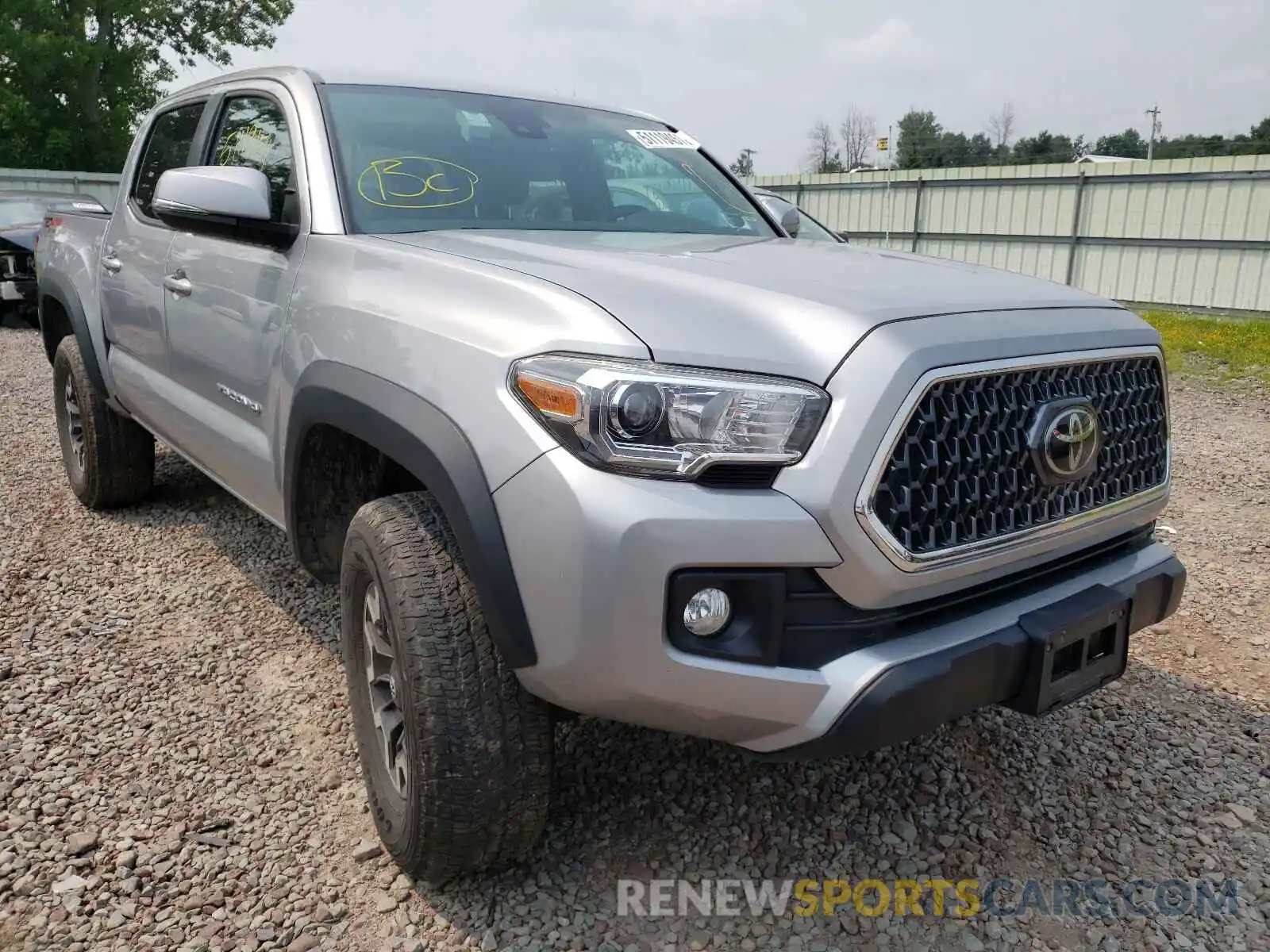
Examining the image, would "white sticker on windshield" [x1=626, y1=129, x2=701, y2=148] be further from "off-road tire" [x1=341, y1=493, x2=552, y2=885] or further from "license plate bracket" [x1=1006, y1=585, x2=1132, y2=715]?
"license plate bracket" [x1=1006, y1=585, x2=1132, y2=715]

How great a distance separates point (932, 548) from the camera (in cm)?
185

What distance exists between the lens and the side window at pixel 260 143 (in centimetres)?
294

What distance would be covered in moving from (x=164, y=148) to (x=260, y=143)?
1.20m

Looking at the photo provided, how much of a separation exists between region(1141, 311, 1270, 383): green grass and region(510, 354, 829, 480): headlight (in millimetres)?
6791

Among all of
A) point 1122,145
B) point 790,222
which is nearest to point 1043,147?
point 1122,145

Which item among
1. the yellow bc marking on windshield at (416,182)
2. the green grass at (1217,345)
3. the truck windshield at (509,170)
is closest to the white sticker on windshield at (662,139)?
the truck windshield at (509,170)

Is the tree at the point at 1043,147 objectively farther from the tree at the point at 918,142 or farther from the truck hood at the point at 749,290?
the truck hood at the point at 749,290

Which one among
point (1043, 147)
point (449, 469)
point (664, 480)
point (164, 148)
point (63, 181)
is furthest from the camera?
point (1043, 147)

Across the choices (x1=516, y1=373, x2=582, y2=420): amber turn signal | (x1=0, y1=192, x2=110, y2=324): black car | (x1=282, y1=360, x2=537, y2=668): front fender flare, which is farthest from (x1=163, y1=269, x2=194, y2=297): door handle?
(x1=0, y1=192, x2=110, y2=324): black car

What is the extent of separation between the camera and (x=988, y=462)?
6.30 feet

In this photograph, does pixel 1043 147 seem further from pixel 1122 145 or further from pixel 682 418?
pixel 682 418

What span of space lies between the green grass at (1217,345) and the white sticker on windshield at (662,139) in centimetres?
522

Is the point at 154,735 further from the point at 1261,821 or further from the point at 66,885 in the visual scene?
the point at 1261,821

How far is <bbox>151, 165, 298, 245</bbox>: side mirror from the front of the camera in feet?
8.61
